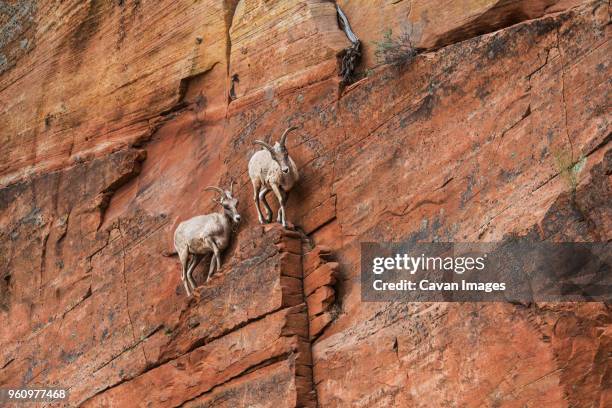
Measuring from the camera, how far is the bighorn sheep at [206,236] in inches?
815

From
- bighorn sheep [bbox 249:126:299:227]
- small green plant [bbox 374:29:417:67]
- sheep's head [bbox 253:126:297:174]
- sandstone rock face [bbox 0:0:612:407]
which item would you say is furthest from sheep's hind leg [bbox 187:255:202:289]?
small green plant [bbox 374:29:417:67]

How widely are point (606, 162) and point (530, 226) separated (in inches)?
50.5

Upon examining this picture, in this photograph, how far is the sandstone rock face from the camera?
1627cm

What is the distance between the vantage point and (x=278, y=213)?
2005cm

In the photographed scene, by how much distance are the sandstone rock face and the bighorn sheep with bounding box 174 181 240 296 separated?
27 centimetres

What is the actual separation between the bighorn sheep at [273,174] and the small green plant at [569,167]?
4.78m

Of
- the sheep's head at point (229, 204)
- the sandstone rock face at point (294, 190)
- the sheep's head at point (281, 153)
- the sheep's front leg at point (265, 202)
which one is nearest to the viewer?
the sandstone rock face at point (294, 190)

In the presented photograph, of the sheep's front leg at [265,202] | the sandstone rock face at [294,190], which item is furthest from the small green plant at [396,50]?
the sheep's front leg at [265,202]

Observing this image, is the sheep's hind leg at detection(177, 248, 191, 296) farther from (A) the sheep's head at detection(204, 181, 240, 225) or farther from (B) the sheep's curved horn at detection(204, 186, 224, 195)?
(B) the sheep's curved horn at detection(204, 186, 224, 195)

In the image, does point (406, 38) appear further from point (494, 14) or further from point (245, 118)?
point (245, 118)

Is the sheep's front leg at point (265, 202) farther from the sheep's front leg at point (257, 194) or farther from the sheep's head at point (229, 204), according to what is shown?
the sheep's head at point (229, 204)

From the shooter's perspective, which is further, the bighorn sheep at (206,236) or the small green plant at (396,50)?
the bighorn sheep at (206,236)

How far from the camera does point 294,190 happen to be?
20125mm

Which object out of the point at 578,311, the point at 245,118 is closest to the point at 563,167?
the point at 578,311
